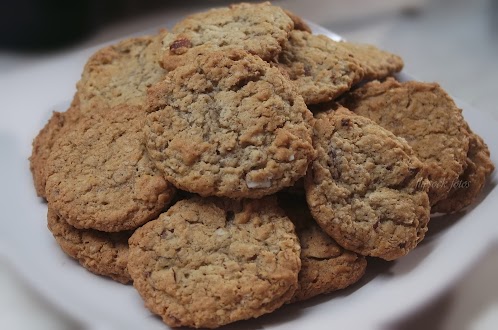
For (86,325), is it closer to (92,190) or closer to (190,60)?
(92,190)

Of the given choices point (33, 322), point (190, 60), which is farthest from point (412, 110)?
point (33, 322)

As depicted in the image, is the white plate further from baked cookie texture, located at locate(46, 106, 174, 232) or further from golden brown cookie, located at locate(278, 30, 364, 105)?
golden brown cookie, located at locate(278, 30, 364, 105)

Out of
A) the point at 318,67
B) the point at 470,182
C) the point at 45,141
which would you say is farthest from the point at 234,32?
the point at 470,182

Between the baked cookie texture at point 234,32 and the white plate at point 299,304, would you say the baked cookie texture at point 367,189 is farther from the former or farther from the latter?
the baked cookie texture at point 234,32

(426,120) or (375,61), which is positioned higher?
(375,61)

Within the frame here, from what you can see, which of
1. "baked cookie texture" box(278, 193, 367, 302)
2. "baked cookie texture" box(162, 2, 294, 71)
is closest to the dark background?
"baked cookie texture" box(162, 2, 294, 71)

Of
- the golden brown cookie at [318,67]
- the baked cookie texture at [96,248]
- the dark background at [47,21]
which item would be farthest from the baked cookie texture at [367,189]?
the dark background at [47,21]

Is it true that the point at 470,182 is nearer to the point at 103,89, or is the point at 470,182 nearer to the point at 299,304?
the point at 299,304
